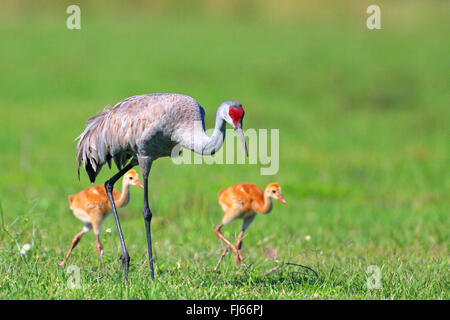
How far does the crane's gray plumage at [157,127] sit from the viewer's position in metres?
5.75

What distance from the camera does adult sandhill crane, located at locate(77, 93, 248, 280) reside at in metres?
5.73

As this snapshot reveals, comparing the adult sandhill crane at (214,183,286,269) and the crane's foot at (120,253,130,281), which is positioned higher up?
the adult sandhill crane at (214,183,286,269)

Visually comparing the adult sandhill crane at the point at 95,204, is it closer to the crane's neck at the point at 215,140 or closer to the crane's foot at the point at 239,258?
the crane's foot at the point at 239,258

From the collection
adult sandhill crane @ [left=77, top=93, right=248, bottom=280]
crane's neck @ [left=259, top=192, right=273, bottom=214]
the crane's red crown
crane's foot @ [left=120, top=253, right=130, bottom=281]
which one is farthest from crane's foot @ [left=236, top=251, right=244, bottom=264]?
the crane's red crown

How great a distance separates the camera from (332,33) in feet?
87.1

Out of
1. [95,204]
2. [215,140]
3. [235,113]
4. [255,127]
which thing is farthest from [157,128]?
[255,127]

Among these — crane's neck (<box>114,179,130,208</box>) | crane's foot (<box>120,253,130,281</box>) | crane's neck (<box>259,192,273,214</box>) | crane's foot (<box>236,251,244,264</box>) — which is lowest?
crane's foot (<box>236,251,244,264</box>)

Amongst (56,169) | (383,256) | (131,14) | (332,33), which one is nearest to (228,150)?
(56,169)

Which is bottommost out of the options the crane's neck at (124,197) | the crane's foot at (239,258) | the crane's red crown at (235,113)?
the crane's foot at (239,258)

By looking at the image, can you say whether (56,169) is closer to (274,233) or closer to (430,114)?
(274,233)

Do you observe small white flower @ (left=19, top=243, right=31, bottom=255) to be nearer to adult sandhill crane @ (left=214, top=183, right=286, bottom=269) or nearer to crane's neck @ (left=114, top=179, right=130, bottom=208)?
crane's neck @ (left=114, top=179, right=130, bottom=208)

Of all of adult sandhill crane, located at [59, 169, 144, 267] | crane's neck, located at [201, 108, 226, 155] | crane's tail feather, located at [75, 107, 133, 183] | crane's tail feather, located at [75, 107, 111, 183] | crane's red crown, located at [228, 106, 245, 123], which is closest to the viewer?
crane's red crown, located at [228, 106, 245, 123]

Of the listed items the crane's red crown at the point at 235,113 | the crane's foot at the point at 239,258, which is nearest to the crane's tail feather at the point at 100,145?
the crane's red crown at the point at 235,113

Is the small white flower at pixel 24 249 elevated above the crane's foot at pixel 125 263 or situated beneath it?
elevated above
